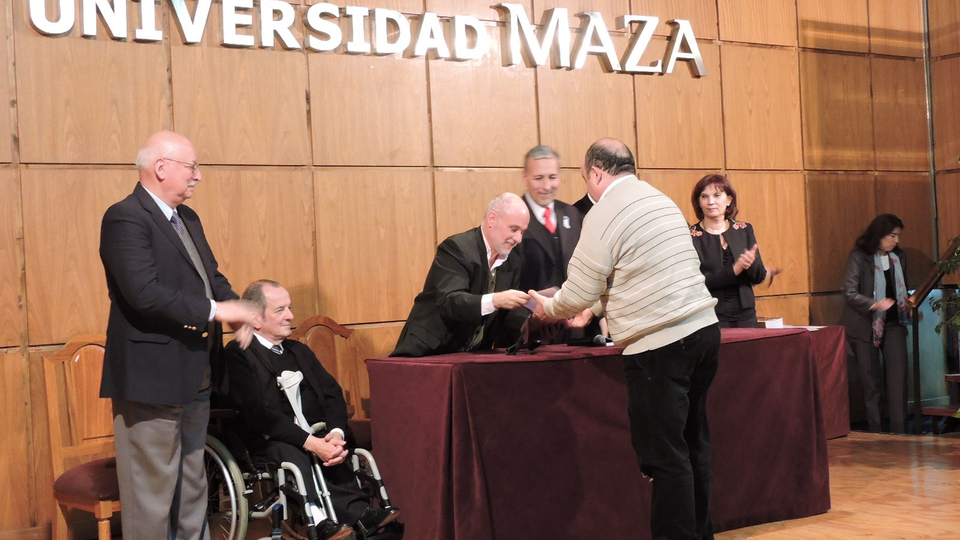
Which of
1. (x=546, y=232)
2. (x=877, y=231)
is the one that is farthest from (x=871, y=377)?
(x=546, y=232)

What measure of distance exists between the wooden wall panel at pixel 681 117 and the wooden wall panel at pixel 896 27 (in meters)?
1.55

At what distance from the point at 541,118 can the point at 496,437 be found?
2.84m

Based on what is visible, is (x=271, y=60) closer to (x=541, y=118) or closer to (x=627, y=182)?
(x=541, y=118)

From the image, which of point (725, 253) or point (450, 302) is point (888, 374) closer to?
point (725, 253)

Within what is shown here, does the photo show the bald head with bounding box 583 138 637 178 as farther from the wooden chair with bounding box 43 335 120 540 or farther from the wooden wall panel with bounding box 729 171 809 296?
the wooden wall panel with bounding box 729 171 809 296

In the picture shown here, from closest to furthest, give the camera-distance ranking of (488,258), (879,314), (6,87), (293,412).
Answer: (293,412), (488,258), (6,87), (879,314)

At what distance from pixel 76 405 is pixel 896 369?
533 cm

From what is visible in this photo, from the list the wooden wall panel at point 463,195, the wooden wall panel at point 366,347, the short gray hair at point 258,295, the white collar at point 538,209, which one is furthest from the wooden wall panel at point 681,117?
the short gray hair at point 258,295

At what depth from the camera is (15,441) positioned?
4.69 meters

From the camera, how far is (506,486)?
377 centimetres

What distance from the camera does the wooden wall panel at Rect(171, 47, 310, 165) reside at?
16.7 ft

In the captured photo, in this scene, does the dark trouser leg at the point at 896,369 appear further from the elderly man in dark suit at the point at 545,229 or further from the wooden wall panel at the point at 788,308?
the elderly man in dark suit at the point at 545,229

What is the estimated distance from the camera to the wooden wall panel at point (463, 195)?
19.0 feet

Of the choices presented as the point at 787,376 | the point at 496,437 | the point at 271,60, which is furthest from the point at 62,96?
the point at 787,376
